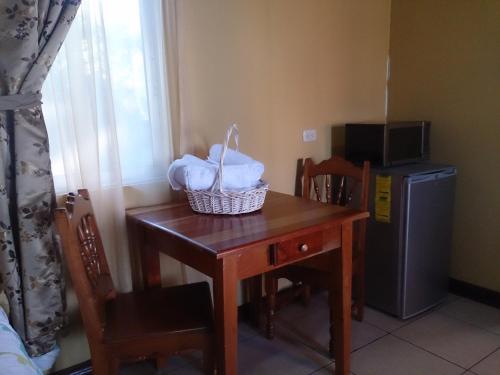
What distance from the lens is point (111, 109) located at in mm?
1607

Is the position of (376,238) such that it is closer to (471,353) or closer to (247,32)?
(471,353)

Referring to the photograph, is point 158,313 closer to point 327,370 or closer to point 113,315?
point 113,315

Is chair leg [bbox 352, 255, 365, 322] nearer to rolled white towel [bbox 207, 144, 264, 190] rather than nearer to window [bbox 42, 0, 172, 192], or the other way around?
rolled white towel [bbox 207, 144, 264, 190]

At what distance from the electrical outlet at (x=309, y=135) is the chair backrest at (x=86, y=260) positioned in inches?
49.3

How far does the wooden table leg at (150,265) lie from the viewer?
1.72m

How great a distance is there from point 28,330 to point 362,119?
2081mm

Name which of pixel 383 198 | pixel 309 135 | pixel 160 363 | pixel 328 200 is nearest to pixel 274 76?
pixel 309 135

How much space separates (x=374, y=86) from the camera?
2607 millimetres

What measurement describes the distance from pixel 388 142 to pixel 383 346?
103cm

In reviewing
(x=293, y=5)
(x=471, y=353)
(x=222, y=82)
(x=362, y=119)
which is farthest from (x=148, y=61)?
(x=471, y=353)

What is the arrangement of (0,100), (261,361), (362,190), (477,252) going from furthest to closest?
1. (477,252)
2. (362,190)
3. (261,361)
4. (0,100)

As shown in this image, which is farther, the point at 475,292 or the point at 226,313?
the point at 475,292

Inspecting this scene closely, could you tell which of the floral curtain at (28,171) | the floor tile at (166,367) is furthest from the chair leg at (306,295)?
the floral curtain at (28,171)

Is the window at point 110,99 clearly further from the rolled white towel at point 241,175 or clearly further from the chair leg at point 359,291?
the chair leg at point 359,291
